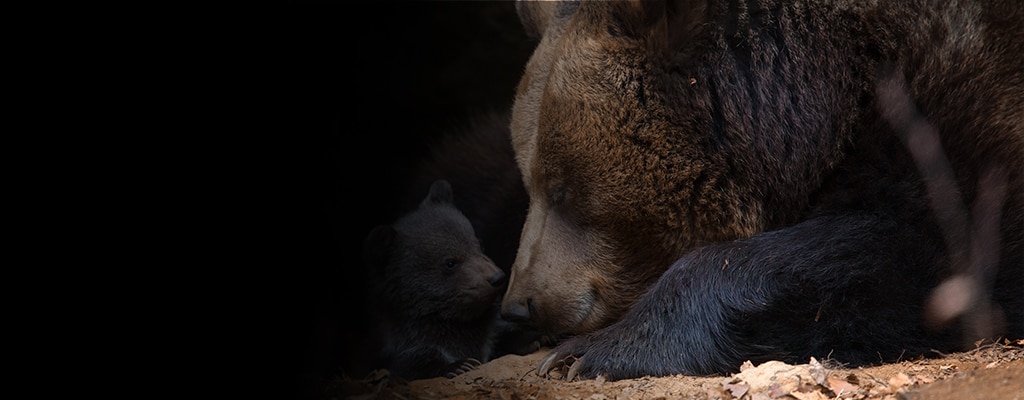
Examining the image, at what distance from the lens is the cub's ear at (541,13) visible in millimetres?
4426

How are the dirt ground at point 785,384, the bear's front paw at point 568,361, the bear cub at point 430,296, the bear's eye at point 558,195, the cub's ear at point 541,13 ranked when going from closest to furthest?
1. the dirt ground at point 785,384
2. the bear's front paw at point 568,361
3. the bear's eye at point 558,195
4. the cub's ear at point 541,13
5. the bear cub at point 430,296

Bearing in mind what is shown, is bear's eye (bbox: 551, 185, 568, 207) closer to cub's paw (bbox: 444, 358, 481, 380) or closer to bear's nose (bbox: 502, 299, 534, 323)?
bear's nose (bbox: 502, 299, 534, 323)

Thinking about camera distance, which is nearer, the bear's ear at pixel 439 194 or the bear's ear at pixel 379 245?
the bear's ear at pixel 379 245

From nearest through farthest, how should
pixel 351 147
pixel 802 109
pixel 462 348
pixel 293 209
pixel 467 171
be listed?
pixel 802 109 → pixel 293 209 → pixel 462 348 → pixel 467 171 → pixel 351 147

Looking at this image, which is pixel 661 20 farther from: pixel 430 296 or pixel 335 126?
pixel 335 126

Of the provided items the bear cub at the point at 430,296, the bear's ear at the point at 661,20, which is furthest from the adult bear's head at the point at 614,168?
the bear cub at the point at 430,296

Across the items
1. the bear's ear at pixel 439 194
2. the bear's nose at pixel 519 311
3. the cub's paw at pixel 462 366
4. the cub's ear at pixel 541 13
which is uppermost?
the cub's ear at pixel 541 13

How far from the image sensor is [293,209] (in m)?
4.29

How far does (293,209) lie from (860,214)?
93.3 inches

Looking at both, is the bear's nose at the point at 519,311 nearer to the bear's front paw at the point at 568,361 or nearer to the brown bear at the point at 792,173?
the brown bear at the point at 792,173

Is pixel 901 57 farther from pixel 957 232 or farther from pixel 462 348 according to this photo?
pixel 462 348

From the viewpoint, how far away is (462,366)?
14.4 ft

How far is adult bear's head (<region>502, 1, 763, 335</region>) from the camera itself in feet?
12.3

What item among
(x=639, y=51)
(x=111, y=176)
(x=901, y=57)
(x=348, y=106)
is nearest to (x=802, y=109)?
(x=901, y=57)
